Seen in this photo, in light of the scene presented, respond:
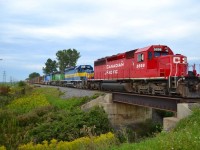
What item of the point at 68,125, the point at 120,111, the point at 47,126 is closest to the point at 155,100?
the point at 68,125

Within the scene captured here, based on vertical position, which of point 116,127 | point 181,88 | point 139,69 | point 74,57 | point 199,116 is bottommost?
point 116,127

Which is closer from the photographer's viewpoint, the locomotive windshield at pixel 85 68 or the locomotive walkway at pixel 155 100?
the locomotive walkway at pixel 155 100

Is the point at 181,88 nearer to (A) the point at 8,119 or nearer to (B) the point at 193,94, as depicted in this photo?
(B) the point at 193,94

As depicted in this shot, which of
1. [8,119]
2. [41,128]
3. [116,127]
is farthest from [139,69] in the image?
[8,119]

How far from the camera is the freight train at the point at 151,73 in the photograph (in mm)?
15328

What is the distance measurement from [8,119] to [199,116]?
41.5 ft

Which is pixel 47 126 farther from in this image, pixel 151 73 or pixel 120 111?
pixel 151 73

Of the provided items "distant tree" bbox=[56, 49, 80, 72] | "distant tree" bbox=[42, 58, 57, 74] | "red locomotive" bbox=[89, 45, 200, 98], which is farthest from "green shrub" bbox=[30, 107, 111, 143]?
"distant tree" bbox=[42, 58, 57, 74]

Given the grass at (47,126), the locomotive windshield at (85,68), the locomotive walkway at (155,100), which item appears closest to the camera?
the locomotive walkway at (155,100)

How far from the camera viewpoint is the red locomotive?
15297 millimetres

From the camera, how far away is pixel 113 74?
85.7 feet

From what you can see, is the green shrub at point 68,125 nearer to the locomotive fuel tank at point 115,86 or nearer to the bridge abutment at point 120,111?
the bridge abutment at point 120,111

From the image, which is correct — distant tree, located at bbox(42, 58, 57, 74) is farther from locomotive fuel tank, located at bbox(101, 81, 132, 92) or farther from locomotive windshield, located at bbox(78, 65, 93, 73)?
locomotive fuel tank, located at bbox(101, 81, 132, 92)

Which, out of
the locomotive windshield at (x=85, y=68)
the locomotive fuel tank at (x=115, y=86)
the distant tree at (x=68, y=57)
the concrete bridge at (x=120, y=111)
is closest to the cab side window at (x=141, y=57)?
the locomotive fuel tank at (x=115, y=86)
